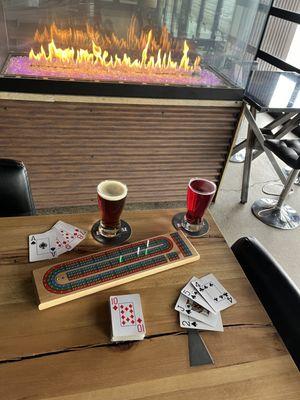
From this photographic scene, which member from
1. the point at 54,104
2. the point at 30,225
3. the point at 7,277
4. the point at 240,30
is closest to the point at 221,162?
the point at 240,30

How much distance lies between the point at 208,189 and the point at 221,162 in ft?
4.72

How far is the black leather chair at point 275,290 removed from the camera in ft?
2.88

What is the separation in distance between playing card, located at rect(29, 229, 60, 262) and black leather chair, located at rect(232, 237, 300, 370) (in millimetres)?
572

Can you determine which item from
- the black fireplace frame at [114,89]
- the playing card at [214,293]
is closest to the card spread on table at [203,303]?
the playing card at [214,293]

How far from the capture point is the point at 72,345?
0.68 m

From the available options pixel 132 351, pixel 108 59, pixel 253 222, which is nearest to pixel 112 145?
pixel 108 59

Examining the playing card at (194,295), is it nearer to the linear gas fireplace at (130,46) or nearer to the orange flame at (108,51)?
the linear gas fireplace at (130,46)

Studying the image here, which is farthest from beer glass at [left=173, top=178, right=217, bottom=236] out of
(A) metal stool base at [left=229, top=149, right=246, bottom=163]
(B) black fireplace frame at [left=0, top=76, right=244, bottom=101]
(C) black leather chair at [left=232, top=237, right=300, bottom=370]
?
(A) metal stool base at [left=229, top=149, right=246, bottom=163]

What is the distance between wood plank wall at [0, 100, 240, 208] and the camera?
75.9 inches

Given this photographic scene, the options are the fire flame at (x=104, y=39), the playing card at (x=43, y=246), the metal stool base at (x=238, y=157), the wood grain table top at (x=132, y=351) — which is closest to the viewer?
the wood grain table top at (x=132, y=351)

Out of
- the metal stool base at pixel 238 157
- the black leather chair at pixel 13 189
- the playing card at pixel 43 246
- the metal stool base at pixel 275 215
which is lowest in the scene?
the metal stool base at pixel 238 157

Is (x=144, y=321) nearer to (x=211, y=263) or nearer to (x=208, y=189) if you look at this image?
(x=211, y=263)

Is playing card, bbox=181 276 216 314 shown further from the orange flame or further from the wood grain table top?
the orange flame

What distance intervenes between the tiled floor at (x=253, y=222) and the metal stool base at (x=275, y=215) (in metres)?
0.04
